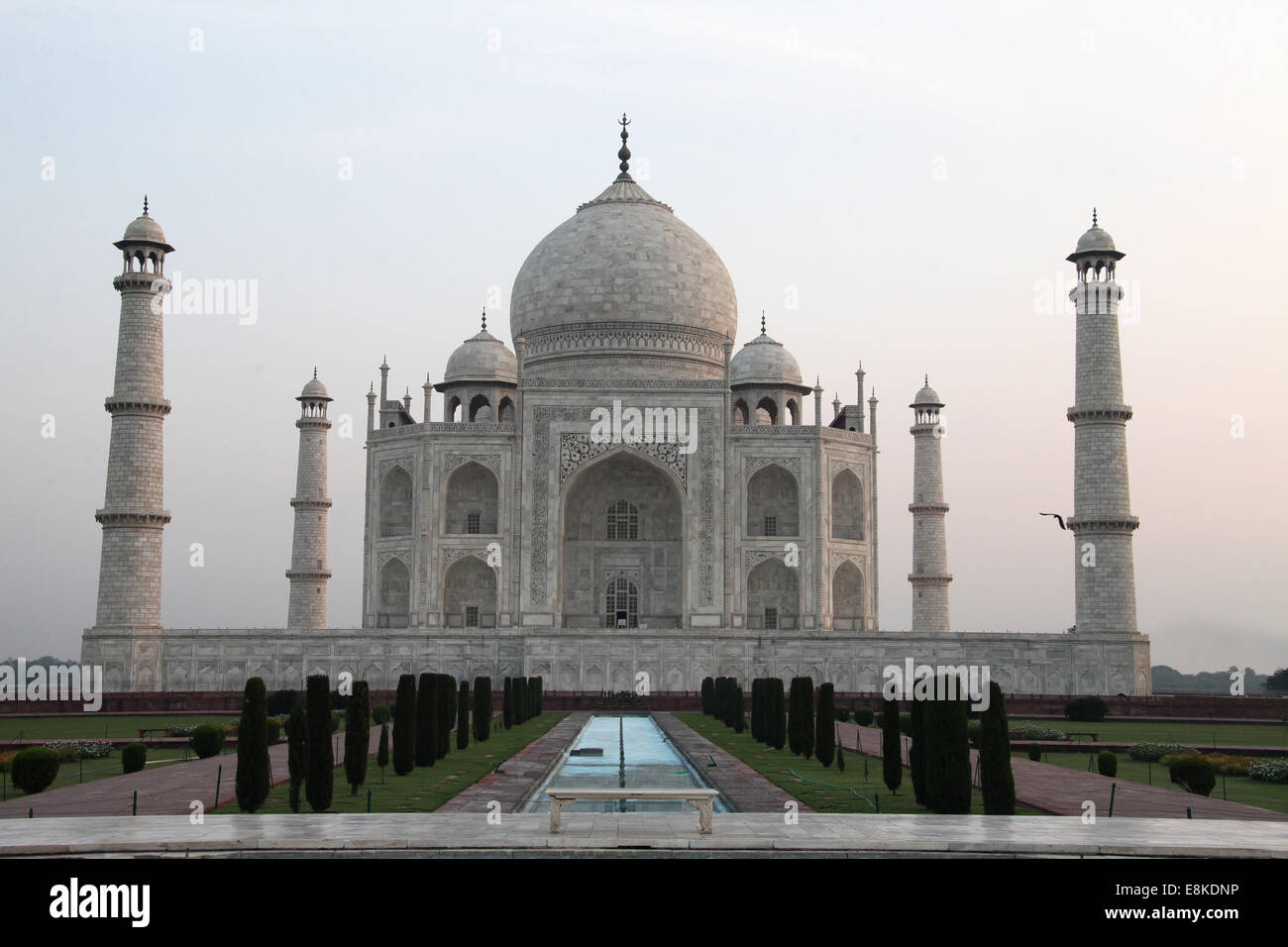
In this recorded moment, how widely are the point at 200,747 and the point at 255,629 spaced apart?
13251 millimetres

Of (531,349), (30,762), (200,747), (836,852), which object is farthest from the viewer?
(531,349)

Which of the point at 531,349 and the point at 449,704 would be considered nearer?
the point at 449,704

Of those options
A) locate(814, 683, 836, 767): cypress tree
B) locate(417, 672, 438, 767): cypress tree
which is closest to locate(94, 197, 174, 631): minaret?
locate(417, 672, 438, 767): cypress tree

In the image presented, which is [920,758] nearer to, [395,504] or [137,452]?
[137,452]

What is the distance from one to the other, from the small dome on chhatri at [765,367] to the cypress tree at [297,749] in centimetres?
2547

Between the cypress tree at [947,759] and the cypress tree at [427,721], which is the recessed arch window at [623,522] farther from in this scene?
the cypress tree at [947,759]

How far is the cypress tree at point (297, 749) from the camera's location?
38.8 feet

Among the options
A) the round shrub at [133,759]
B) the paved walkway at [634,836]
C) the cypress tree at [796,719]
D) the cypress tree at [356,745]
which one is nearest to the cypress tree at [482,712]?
the cypress tree at [796,719]

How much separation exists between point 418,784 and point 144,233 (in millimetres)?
19795

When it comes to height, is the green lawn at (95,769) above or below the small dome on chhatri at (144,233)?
below

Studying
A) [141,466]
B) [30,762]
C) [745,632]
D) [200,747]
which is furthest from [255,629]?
[30,762]

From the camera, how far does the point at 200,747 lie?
55.5 ft
